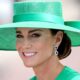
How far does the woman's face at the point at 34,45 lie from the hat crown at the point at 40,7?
0.23 feet

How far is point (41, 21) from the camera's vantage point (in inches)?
42.7

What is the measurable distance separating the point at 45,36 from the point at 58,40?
0.25 feet

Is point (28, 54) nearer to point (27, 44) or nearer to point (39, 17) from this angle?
point (27, 44)

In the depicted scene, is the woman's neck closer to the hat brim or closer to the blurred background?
the hat brim

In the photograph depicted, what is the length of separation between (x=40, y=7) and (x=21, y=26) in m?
0.13

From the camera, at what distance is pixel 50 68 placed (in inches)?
46.4

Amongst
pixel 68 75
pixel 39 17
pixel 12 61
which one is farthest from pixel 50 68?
pixel 12 61

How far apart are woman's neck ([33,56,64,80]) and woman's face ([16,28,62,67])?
36 millimetres

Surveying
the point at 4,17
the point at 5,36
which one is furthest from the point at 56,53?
the point at 4,17

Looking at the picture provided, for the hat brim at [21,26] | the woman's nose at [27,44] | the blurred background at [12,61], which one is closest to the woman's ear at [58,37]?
the hat brim at [21,26]

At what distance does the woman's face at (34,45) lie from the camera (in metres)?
1.10

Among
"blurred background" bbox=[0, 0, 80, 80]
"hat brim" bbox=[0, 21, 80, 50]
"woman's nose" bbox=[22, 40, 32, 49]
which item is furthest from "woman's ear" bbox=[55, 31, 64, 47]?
"blurred background" bbox=[0, 0, 80, 80]

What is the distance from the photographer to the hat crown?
1.10 metres

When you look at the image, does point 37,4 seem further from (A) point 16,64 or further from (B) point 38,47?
(A) point 16,64
